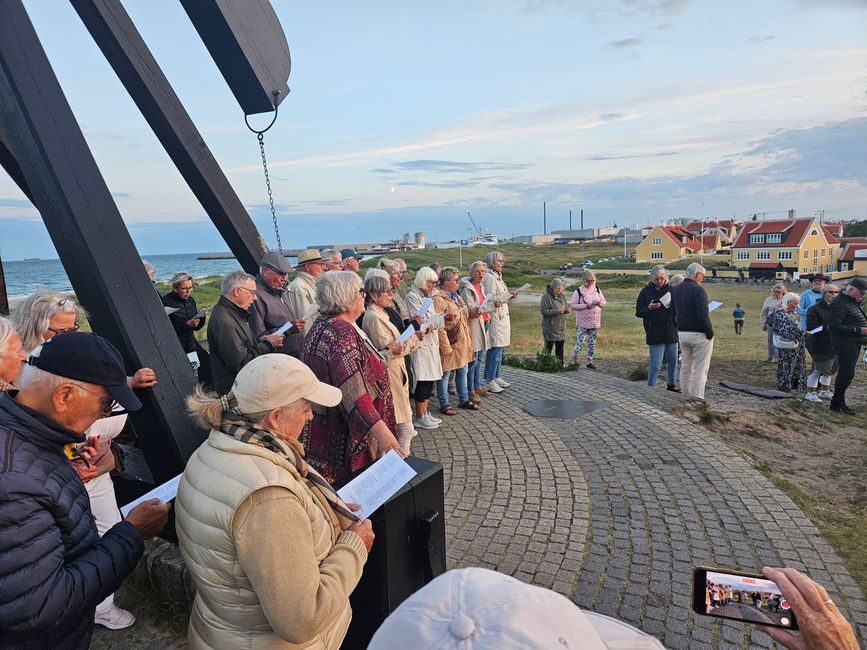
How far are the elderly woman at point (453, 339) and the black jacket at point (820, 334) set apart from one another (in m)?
5.36

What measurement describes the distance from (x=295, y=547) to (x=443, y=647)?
102 cm

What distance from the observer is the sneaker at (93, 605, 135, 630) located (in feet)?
10.0

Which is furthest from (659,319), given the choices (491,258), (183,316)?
(183,316)

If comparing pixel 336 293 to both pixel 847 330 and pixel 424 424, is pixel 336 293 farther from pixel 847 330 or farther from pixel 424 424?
pixel 847 330

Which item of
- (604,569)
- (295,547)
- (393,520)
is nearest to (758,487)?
(604,569)

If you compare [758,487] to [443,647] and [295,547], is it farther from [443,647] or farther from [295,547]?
[443,647]

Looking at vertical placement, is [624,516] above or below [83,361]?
below

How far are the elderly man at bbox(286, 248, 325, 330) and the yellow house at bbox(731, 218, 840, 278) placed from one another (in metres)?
53.3

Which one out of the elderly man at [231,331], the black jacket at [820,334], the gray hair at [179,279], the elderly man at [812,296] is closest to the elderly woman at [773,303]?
the elderly man at [812,296]

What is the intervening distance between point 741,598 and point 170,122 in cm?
482

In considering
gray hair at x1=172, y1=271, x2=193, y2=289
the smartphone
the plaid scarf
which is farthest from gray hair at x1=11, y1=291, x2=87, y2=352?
gray hair at x1=172, y1=271, x2=193, y2=289

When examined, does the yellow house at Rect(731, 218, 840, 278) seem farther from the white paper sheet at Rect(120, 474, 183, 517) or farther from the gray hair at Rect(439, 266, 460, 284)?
the white paper sheet at Rect(120, 474, 183, 517)

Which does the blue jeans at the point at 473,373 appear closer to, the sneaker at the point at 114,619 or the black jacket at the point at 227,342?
the black jacket at the point at 227,342

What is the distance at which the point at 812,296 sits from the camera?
9.62 m
